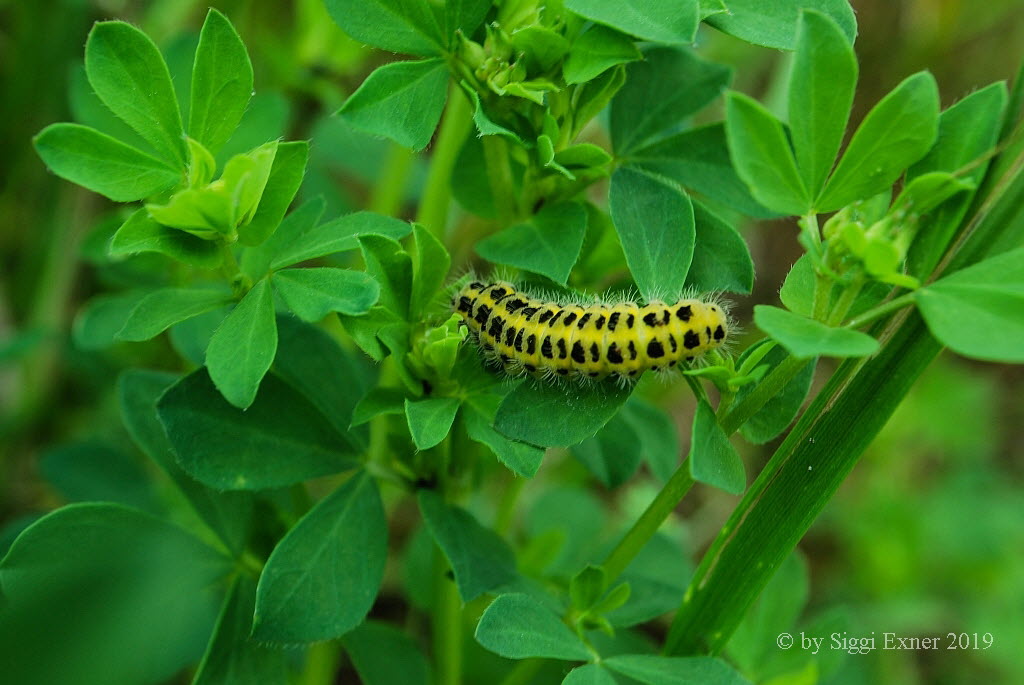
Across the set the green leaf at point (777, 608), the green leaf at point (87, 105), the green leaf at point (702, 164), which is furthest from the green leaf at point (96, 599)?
the green leaf at point (87, 105)

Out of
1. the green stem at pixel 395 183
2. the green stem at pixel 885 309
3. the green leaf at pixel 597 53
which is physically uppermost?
the green leaf at pixel 597 53

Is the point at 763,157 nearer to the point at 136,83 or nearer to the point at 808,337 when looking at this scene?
the point at 808,337

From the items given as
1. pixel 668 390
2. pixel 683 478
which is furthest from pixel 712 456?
pixel 668 390

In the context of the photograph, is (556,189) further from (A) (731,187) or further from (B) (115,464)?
(B) (115,464)

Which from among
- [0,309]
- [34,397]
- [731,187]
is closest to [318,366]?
[731,187]

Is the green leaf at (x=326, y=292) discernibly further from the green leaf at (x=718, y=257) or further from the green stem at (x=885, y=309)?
the green stem at (x=885, y=309)

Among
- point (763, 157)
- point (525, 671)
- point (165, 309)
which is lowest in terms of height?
point (525, 671)
